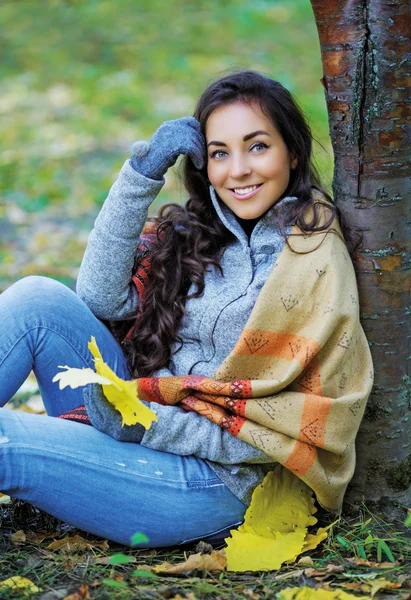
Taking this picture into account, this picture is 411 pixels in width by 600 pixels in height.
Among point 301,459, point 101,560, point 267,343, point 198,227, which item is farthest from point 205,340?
point 101,560

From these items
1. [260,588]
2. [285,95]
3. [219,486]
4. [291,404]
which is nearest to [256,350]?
[291,404]

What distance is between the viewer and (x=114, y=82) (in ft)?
30.0

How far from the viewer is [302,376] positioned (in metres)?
2.16

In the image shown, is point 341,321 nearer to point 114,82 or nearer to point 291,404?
point 291,404

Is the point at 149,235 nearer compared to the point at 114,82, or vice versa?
the point at 149,235

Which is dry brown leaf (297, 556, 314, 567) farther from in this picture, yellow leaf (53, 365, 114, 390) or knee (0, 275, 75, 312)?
knee (0, 275, 75, 312)

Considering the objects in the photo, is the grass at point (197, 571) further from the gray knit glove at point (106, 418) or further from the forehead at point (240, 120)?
the forehead at point (240, 120)

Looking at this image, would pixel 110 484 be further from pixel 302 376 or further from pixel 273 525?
pixel 302 376

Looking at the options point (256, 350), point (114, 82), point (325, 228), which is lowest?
point (114, 82)

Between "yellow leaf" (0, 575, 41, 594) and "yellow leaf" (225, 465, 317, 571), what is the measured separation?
19.8 inches

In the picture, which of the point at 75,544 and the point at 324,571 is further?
the point at 75,544

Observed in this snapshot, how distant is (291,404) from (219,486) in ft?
1.06

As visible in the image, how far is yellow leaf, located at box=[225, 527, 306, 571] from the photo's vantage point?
2.08 metres

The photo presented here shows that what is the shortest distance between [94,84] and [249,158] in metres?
7.08
